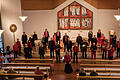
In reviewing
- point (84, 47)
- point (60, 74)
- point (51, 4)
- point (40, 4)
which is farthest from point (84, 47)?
point (40, 4)

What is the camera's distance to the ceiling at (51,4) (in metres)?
18.5

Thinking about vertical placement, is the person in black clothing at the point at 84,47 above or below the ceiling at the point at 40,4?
below

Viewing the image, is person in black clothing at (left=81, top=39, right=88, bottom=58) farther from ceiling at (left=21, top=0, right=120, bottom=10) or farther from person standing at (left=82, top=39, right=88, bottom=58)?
ceiling at (left=21, top=0, right=120, bottom=10)

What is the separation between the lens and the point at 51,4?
19078 millimetres

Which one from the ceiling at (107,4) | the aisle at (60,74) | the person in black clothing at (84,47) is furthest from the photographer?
the ceiling at (107,4)

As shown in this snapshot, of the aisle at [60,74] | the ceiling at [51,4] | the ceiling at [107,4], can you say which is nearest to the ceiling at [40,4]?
the ceiling at [51,4]

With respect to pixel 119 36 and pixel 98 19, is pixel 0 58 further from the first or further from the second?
pixel 119 36

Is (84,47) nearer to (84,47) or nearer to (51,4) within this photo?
(84,47)

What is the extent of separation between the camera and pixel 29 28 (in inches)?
763

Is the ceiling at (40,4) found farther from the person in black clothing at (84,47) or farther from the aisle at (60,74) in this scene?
the aisle at (60,74)

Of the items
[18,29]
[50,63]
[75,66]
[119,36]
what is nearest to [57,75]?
[50,63]

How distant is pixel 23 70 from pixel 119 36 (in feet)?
38.6

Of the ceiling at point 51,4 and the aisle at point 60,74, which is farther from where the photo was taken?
the ceiling at point 51,4

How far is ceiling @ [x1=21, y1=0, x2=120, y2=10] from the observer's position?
60.8ft
